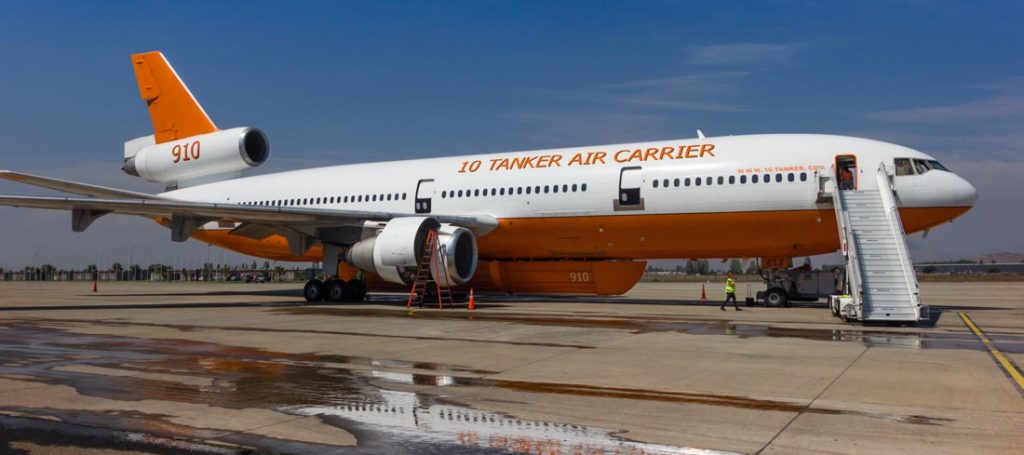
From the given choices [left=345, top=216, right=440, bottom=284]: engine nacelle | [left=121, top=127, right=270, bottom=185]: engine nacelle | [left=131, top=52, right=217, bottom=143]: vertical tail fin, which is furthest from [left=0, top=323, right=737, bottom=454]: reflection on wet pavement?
[left=131, top=52, right=217, bottom=143]: vertical tail fin

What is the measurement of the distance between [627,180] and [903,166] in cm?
645

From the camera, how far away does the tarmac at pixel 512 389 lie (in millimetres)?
5613

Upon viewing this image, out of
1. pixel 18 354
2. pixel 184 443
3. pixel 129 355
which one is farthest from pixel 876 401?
pixel 18 354

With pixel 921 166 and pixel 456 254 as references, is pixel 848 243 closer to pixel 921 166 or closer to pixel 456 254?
pixel 921 166

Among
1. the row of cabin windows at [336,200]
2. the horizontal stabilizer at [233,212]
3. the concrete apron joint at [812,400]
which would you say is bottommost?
the concrete apron joint at [812,400]

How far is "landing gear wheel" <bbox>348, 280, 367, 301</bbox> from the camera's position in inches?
915

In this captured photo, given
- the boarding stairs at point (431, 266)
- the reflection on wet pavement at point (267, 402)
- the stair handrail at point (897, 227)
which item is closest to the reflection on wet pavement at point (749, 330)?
the boarding stairs at point (431, 266)

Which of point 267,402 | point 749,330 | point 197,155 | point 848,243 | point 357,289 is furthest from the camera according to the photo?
point 197,155

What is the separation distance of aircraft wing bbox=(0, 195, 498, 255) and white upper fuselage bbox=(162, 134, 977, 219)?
1303mm

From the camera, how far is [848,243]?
54.6 ft

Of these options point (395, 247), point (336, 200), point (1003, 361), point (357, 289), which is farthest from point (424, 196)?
point (1003, 361)

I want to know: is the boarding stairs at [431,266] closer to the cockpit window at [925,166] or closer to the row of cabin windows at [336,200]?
the row of cabin windows at [336,200]

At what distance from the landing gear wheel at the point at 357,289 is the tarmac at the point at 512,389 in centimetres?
873

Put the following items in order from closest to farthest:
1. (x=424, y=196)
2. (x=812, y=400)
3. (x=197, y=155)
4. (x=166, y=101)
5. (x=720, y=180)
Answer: (x=812, y=400), (x=720, y=180), (x=424, y=196), (x=197, y=155), (x=166, y=101)
